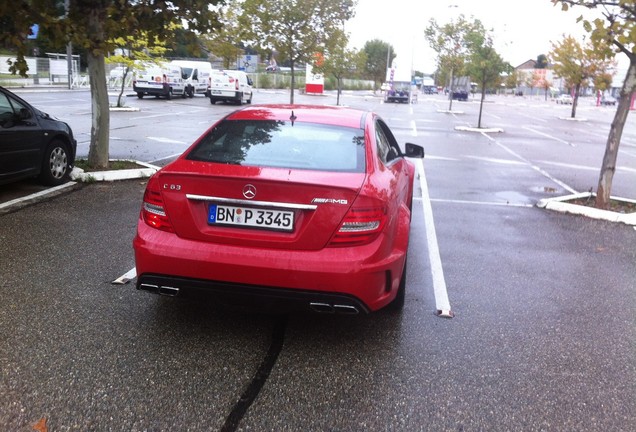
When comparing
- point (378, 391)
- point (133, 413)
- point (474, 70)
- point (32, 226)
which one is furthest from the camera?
point (474, 70)

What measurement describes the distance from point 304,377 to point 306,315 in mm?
910

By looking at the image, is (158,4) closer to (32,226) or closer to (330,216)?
(32,226)

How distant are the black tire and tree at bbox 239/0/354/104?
1044cm

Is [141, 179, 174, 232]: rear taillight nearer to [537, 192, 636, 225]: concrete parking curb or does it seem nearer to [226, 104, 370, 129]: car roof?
[226, 104, 370, 129]: car roof

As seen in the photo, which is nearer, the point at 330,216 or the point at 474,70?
the point at 330,216

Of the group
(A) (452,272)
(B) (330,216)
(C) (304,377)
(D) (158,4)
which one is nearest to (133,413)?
(C) (304,377)

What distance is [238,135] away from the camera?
13.8ft

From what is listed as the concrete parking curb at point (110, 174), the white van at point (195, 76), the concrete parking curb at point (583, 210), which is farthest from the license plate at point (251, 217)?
the white van at point (195, 76)

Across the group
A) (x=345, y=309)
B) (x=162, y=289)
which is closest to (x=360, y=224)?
(x=345, y=309)

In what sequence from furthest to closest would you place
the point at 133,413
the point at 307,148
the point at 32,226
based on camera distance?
1. the point at 32,226
2. the point at 307,148
3. the point at 133,413

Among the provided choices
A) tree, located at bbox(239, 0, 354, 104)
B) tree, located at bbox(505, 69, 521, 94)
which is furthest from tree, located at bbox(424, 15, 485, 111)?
tree, located at bbox(239, 0, 354, 104)

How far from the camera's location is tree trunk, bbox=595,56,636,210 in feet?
25.5

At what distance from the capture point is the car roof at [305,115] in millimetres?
4418

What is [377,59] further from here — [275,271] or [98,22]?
[275,271]
